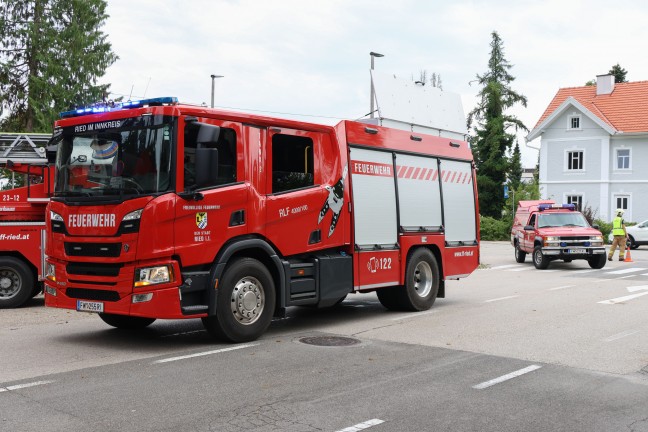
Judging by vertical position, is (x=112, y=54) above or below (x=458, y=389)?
above

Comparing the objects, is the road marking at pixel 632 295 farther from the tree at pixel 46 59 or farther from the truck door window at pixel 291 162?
the tree at pixel 46 59

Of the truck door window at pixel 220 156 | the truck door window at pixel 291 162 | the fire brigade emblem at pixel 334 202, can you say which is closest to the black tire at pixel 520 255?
the fire brigade emblem at pixel 334 202

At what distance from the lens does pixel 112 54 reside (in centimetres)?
3403

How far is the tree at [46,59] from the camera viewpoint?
32.0m

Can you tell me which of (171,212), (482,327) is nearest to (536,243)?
(482,327)

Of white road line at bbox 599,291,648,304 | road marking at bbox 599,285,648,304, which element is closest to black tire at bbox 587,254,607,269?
road marking at bbox 599,285,648,304

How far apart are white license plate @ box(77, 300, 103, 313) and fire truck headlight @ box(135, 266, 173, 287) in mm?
638

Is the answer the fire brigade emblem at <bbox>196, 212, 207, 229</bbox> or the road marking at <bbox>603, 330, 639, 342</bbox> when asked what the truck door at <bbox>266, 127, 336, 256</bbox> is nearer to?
the fire brigade emblem at <bbox>196, 212, 207, 229</bbox>

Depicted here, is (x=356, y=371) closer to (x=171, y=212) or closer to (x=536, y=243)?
(x=171, y=212)

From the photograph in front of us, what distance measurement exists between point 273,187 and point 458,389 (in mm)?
3692

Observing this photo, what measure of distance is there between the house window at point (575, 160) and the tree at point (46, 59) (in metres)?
31.1

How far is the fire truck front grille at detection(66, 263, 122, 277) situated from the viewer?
7965 millimetres

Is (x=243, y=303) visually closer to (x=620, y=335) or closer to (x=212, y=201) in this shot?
(x=212, y=201)

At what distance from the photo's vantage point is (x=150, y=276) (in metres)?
7.82
